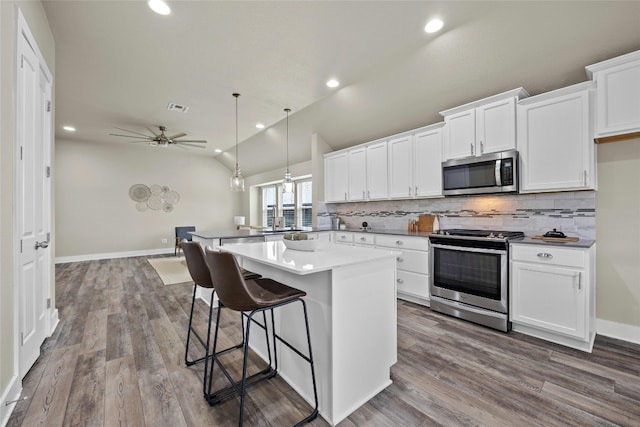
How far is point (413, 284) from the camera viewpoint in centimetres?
347

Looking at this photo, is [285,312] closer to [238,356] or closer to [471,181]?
[238,356]

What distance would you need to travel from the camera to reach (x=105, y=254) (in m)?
6.86

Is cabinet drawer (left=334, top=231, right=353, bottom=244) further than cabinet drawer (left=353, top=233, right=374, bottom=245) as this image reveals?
Yes

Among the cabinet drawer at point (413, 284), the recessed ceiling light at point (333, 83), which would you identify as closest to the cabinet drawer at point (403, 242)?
the cabinet drawer at point (413, 284)

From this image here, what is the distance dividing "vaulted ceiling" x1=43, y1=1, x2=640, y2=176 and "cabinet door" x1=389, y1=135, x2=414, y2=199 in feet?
1.13

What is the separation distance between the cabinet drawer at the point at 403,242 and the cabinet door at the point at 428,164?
2.17ft

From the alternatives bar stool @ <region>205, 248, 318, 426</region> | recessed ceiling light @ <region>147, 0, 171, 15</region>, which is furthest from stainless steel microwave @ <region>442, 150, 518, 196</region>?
recessed ceiling light @ <region>147, 0, 171, 15</region>

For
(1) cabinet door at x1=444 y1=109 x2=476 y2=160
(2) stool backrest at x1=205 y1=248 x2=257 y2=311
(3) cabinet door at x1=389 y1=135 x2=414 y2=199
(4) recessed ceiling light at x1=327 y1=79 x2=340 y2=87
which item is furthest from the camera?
(3) cabinet door at x1=389 y1=135 x2=414 y2=199

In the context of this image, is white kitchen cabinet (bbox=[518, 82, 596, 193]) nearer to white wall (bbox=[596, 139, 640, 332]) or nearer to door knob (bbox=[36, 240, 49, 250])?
white wall (bbox=[596, 139, 640, 332])

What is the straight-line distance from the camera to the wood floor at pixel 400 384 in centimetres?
156

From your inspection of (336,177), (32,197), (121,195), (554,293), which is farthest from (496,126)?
(121,195)

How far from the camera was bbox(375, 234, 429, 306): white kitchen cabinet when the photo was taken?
3.35 metres

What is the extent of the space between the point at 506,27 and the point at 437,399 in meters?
3.03

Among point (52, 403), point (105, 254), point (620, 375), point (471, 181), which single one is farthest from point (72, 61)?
point (620, 375)
